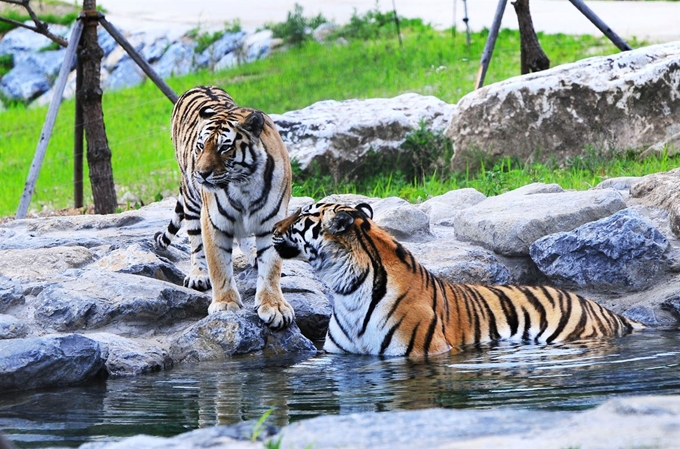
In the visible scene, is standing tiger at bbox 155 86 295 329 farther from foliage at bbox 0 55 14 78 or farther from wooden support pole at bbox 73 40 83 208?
foliage at bbox 0 55 14 78

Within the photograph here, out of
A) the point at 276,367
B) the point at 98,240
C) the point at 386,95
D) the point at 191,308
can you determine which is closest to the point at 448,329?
the point at 276,367

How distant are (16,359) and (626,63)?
7009mm

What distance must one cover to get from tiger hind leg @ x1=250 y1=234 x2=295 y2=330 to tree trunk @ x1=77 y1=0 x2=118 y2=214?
372 centimetres

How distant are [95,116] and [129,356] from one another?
13.9 feet

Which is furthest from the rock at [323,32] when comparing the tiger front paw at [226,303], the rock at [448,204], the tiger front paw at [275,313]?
the tiger front paw at [275,313]

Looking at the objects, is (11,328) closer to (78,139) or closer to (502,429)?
(502,429)

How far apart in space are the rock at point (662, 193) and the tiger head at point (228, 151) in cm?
300

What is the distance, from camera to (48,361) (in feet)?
16.3

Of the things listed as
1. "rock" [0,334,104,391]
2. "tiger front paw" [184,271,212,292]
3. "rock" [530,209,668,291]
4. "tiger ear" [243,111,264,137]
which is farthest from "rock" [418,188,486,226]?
"rock" [0,334,104,391]

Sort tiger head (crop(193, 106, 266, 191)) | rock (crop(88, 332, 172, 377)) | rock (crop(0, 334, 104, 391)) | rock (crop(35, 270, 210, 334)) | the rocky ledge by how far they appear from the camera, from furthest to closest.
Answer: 1. rock (crop(35, 270, 210, 334))
2. tiger head (crop(193, 106, 266, 191))
3. the rocky ledge
4. rock (crop(88, 332, 172, 377))
5. rock (crop(0, 334, 104, 391))

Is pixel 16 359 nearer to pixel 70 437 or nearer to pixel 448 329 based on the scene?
pixel 70 437

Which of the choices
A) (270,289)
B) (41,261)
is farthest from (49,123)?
(270,289)

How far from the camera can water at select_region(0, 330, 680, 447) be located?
4055 mm

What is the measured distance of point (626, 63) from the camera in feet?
32.7
